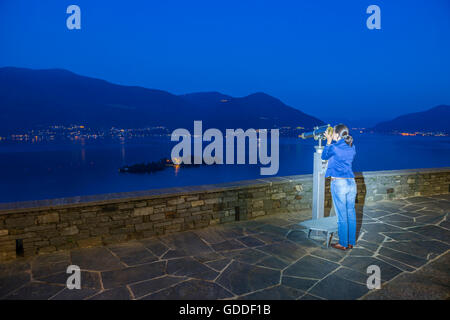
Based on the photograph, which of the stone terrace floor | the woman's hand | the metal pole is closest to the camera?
the stone terrace floor

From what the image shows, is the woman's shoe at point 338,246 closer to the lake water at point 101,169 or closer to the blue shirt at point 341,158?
the blue shirt at point 341,158

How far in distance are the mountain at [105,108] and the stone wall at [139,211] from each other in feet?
333

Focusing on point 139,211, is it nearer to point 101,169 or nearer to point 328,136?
point 328,136

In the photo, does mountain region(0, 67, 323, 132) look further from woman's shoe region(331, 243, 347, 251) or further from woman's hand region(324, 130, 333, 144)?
woman's shoe region(331, 243, 347, 251)

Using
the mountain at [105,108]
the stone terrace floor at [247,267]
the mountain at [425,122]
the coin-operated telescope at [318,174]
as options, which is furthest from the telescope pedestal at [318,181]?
the mountain at [425,122]

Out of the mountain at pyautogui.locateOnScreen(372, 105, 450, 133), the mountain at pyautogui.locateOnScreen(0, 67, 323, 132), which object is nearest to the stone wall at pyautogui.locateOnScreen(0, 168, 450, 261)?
the mountain at pyautogui.locateOnScreen(0, 67, 323, 132)

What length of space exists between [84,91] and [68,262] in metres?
183

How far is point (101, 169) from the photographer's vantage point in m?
85.2

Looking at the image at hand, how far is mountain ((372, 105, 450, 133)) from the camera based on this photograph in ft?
450

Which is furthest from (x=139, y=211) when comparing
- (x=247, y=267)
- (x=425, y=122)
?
(x=425, y=122)

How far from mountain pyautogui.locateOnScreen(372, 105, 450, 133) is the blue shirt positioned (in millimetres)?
165789

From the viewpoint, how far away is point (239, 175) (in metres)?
83.1
